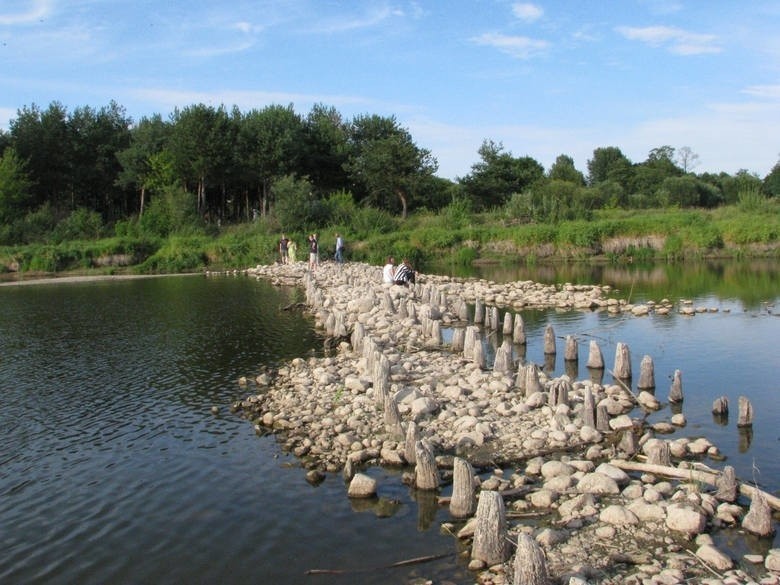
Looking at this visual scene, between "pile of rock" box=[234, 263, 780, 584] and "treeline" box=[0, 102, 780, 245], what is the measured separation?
3972cm

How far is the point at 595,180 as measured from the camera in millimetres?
102500

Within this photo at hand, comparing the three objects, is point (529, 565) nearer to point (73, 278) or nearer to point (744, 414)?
point (744, 414)

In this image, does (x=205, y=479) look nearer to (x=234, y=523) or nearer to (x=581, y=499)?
(x=234, y=523)

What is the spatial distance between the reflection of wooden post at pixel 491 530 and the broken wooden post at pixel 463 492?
117cm

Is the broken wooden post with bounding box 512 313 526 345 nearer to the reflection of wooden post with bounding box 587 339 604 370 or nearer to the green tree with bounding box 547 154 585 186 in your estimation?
the reflection of wooden post with bounding box 587 339 604 370

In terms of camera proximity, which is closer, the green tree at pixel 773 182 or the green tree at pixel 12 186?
the green tree at pixel 12 186

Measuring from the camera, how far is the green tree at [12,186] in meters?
57.8

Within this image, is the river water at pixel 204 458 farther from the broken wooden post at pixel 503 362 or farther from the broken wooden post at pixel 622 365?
the broken wooden post at pixel 503 362

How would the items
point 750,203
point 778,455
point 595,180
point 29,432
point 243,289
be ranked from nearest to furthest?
point 778,455, point 29,432, point 243,289, point 750,203, point 595,180

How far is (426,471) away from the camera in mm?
10766

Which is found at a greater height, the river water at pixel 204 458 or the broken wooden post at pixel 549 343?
the broken wooden post at pixel 549 343

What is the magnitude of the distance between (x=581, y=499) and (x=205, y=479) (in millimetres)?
6103

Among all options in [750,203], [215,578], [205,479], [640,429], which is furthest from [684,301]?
[750,203]

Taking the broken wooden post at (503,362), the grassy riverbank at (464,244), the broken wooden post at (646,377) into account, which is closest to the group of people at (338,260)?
the grassy riverbank at (464,244)
